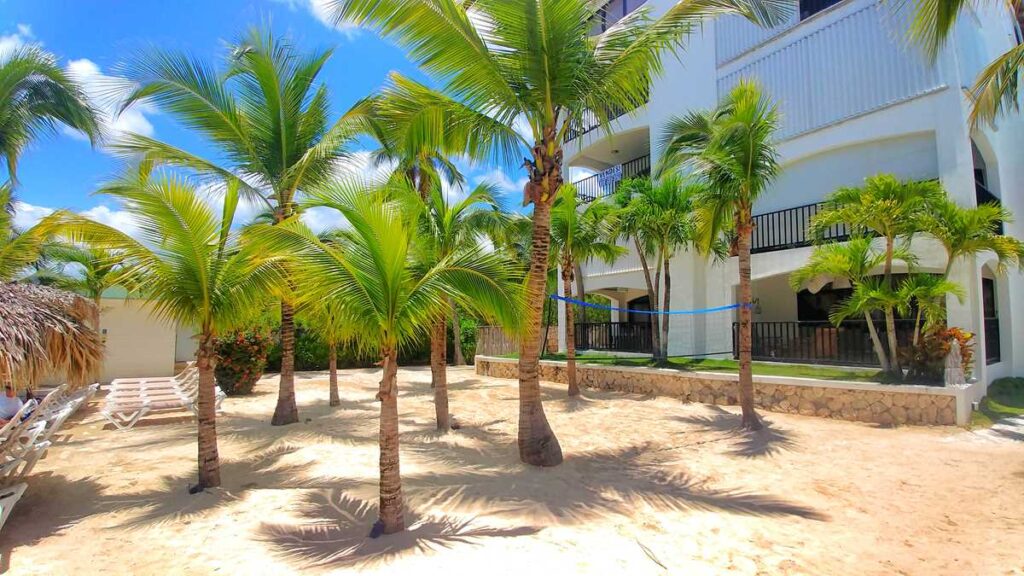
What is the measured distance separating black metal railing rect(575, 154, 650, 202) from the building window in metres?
6.05

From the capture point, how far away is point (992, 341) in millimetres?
12320

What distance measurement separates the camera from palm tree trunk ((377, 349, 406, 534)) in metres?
4.96

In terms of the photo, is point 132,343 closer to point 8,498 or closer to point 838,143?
point 8,498

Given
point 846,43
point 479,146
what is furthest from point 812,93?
point 479,146

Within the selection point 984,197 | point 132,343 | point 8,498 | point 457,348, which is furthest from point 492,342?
point 8,498

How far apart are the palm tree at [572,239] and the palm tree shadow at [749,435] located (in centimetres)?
364

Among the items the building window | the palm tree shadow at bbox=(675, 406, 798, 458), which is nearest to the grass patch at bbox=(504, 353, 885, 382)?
the palm tree shadow at bbox=(675, 406, 798, 458)

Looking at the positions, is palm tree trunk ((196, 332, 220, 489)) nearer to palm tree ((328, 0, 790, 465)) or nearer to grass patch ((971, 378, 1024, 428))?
palm tree ((328, 0, 790, 465))

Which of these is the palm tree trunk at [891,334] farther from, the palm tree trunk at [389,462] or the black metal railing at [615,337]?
the palm tree trunk at [389,462]

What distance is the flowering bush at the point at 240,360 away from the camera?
13.9m

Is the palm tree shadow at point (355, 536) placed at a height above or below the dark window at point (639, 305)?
below

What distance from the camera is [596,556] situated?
177 inches

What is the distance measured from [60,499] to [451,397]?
8.56 m

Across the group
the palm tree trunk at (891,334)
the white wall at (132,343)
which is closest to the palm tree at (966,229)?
the palm tree trunk at (891,334)
